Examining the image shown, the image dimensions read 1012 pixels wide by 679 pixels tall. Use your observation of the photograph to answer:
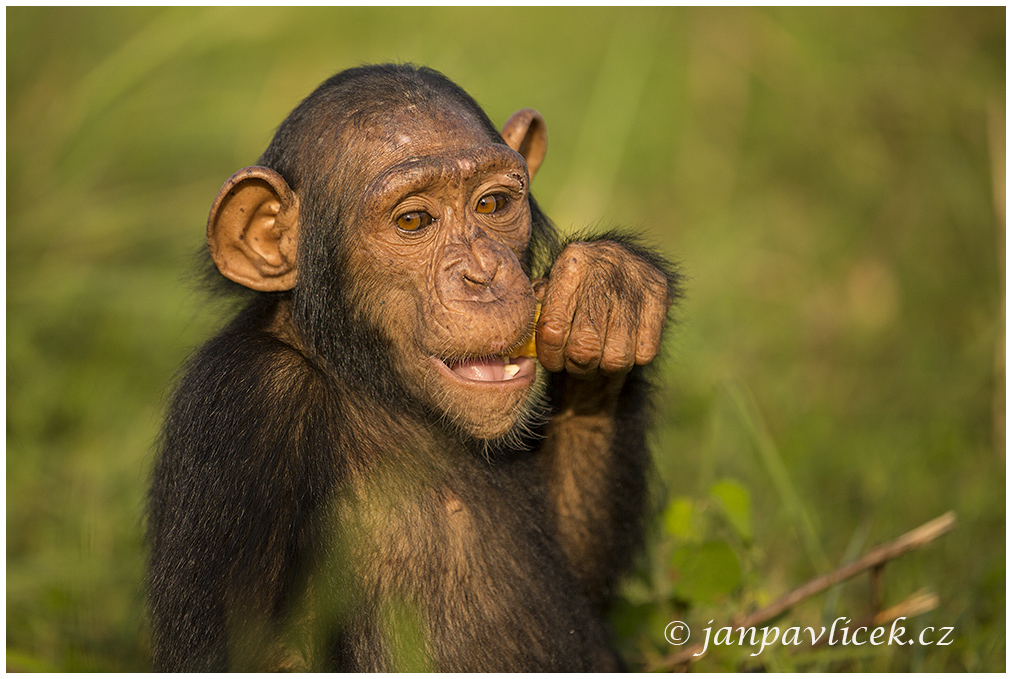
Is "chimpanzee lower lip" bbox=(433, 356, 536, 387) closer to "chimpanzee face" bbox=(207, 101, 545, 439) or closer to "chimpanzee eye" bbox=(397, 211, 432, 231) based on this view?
"chimpanzee face" bbox=(207, 101, 545, 439)

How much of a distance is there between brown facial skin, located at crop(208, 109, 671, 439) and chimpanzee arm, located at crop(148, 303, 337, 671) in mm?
344

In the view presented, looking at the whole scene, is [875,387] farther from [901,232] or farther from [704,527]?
[704,527]

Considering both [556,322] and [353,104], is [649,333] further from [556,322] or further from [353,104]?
[353,104]

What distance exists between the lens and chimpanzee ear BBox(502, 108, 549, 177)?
3658 millimetres

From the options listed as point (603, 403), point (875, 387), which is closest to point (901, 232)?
point (875, 387)

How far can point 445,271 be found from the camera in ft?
9.82

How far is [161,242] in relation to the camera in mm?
7004

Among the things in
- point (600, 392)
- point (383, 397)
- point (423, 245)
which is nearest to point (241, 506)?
point (383, 397)

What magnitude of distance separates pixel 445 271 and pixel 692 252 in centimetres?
482

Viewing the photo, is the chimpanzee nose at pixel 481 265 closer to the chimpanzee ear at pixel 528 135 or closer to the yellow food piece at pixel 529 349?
the yellow food piece at pixel 529 349

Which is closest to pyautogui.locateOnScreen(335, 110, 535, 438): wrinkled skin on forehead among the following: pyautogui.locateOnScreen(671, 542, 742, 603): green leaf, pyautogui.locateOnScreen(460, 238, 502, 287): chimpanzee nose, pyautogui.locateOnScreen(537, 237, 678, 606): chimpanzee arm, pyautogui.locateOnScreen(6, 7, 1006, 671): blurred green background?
pyautogui.locateOnScreen(460, 238, 502, 287): chimpanzee nose

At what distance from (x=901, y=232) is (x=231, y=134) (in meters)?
5.28

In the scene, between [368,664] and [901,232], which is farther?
[901,232]

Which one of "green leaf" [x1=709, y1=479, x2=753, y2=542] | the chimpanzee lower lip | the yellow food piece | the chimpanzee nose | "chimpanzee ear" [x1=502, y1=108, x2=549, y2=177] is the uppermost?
"chimpanzee ear" [x1=502, y1=108, x2=549, y2=177]
